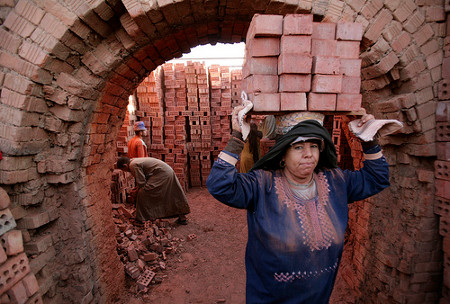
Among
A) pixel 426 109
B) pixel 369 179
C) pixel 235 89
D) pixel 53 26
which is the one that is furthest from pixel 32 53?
pixel 235 89

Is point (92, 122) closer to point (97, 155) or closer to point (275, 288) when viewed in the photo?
point (97, 155)

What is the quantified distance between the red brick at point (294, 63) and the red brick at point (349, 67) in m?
0.33

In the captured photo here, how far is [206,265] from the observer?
4.84 meters

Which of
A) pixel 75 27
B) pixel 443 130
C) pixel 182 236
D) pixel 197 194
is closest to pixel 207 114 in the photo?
pixel 197 194

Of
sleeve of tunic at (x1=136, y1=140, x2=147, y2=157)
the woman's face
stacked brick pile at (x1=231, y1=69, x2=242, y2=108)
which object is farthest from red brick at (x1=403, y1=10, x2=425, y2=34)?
stacked brick pile at (x1=231, y1=69, x2=242, y2=108)

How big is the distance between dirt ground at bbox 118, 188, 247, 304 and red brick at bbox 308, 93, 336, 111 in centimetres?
347

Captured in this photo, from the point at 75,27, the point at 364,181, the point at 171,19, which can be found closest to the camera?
the point at 364,181

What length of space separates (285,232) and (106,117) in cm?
280

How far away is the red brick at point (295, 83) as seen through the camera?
189cm

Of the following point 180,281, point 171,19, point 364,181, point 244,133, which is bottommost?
point 180,281

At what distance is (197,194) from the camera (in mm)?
9078

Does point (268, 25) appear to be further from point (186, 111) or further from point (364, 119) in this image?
point (186, 111)

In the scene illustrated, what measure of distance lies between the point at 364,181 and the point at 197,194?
7.52m

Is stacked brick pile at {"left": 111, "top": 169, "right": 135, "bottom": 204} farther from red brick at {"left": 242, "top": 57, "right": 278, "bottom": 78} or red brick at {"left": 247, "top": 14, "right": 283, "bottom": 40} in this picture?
red brick at {"left": 247, "top": 14, "right": 283, "bottom": 40}
